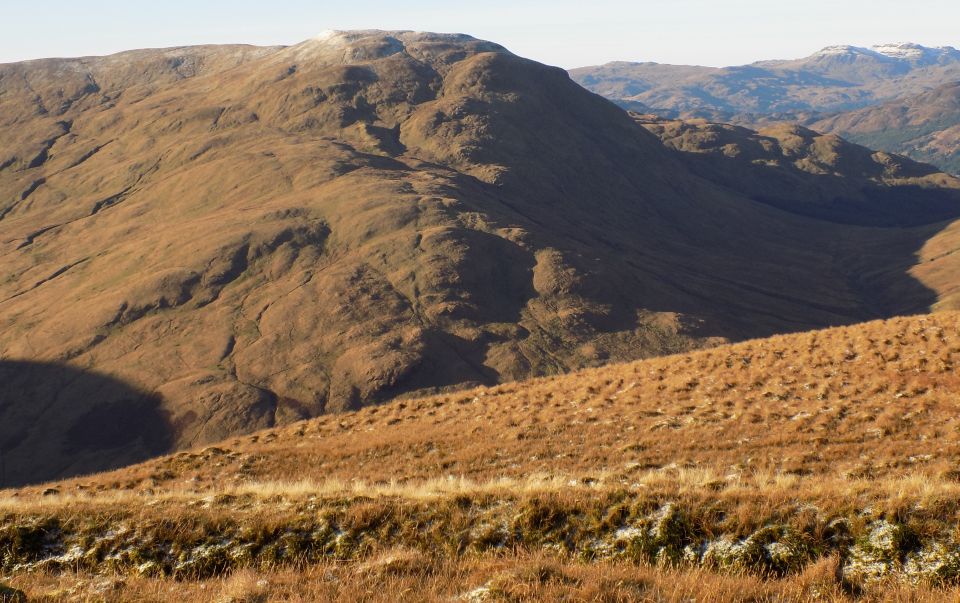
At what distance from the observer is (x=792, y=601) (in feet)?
31.4

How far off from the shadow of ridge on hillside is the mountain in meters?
0.33

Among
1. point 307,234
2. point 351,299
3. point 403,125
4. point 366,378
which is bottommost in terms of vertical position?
point 366,378

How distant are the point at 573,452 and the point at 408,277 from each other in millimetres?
96301

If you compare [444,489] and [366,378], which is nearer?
[444,489]

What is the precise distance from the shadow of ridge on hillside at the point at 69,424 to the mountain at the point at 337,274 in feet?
1.09

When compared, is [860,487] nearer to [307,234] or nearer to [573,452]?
[573,452]

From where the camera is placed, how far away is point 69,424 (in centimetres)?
9425

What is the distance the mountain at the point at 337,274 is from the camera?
3851 inches

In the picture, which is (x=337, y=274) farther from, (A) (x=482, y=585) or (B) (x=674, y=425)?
(A) (x=482, y=585)

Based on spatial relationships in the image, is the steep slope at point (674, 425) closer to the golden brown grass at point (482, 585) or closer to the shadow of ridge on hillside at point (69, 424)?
the golden brown grass at point (482, 585)

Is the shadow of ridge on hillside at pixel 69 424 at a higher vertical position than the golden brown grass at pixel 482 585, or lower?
lower

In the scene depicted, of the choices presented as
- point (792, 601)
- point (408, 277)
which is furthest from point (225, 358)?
point (792, 601)

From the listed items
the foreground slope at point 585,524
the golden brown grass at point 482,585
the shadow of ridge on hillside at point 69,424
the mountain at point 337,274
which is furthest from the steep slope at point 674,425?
the shadow of ridge on hillside at point 69,424

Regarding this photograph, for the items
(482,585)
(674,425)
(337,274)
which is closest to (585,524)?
(482,585)
